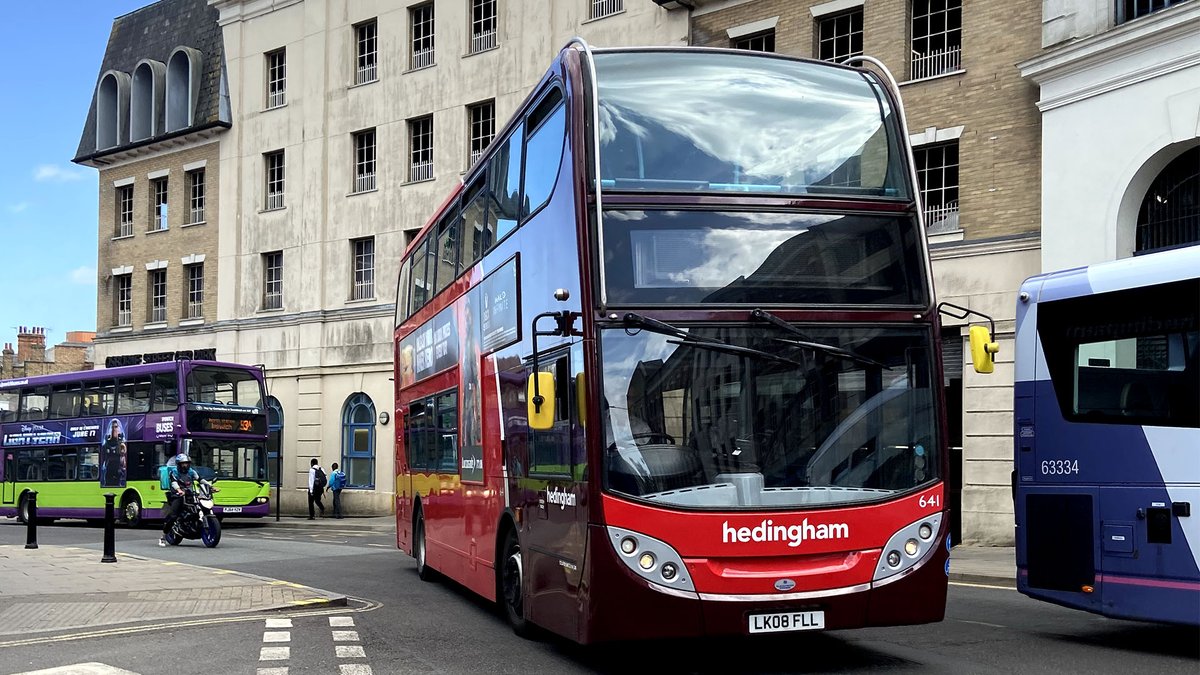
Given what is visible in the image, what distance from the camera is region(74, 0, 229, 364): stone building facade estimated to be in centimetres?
4131

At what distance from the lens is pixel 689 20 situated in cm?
2745

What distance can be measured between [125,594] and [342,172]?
24202 mm

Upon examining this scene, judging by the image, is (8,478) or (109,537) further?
(8,478)

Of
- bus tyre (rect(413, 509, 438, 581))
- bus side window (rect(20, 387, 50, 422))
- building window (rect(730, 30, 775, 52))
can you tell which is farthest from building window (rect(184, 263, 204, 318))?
bus tyre (rect(413, 509, 438, 581))

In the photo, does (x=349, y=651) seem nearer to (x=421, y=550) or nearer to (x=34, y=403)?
(x=421, y=550)

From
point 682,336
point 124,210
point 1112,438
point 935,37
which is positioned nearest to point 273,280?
point 124,210

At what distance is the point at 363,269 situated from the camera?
36812 mm

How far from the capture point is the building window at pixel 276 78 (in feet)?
130

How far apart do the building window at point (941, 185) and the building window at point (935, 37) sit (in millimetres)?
1378

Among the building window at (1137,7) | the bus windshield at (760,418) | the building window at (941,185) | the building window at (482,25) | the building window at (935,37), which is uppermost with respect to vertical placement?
the building window at (482,25)

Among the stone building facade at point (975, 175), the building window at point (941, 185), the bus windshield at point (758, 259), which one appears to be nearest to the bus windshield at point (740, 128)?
the bus windshield at point (758, 259)

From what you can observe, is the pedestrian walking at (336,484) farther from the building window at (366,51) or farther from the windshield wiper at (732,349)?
the windshield wiper at (732,349)

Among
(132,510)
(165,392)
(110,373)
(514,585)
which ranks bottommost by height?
(132,510)

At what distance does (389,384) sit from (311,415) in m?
3.81
